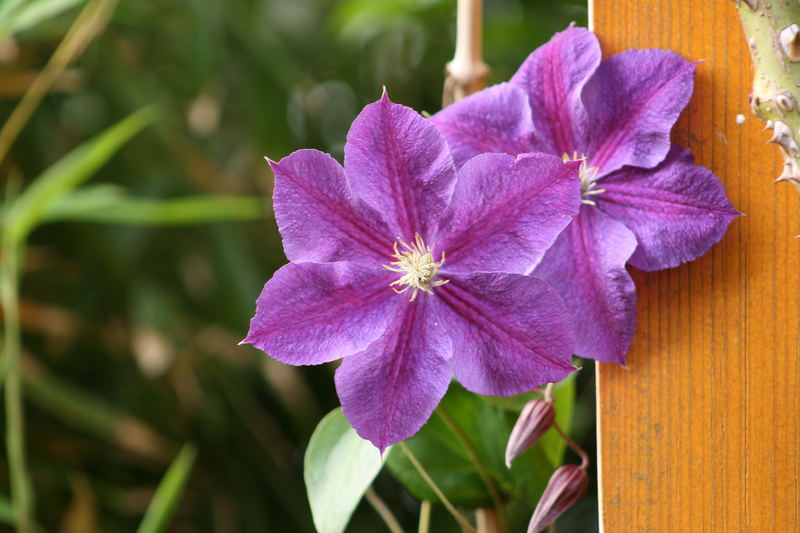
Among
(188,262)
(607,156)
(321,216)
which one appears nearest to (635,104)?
(607,156)

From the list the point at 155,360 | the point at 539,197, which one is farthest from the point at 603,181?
the point at 155,360

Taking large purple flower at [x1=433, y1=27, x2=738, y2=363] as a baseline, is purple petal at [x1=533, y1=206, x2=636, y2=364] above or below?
below

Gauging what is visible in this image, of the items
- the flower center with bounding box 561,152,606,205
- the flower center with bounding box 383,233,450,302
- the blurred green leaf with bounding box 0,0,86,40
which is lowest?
the flower center with bounding box 383,233,450,302

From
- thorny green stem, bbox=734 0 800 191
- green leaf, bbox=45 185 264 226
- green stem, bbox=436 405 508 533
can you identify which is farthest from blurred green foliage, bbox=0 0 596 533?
thorny green stem, bbox=734 0 800 191

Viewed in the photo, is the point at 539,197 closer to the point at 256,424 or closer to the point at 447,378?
the point at 447,378

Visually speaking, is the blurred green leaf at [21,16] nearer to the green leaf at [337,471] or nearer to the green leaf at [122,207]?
the green leaf at [122,207]

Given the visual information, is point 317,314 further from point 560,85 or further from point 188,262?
point 188,262

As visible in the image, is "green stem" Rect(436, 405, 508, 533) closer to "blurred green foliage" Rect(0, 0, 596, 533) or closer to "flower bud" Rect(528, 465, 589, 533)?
"flower bud" Rect(528, 465, 589, 533)

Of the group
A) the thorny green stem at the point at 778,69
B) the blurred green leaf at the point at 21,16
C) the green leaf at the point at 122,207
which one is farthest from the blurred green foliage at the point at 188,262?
the thorny green stem at the point at 778,69
